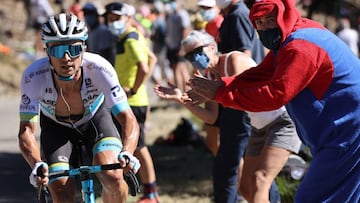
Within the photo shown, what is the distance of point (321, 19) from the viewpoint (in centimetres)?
1662

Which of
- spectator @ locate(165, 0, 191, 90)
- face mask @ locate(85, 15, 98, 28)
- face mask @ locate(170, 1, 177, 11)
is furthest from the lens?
face mask @ locate(170, 1, 177, 11)

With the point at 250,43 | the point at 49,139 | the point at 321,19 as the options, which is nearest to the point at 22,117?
the point at 49,139

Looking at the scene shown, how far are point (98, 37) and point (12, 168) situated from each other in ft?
7.58

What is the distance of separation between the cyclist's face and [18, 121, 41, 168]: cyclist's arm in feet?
1.47

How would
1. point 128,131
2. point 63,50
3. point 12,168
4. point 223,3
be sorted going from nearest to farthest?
point 63,50, point 128,131, point 223,3, point 12,168

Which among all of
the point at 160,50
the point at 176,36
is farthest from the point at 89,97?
the point at 160,50

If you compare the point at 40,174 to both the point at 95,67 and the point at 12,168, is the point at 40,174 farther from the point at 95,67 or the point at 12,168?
the point at 12,168

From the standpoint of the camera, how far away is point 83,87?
6.21 metres

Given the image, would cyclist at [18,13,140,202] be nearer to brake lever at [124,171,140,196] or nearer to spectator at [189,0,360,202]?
brake lever at [124,171,140,196]

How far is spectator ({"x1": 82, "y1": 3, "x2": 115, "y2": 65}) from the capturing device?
9650 mm

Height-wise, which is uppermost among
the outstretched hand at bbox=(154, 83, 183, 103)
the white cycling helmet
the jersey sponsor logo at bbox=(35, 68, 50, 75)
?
the white cycling helmet

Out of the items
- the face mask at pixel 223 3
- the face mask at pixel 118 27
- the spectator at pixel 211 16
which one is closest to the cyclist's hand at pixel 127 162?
the face mask at pixel 223 3

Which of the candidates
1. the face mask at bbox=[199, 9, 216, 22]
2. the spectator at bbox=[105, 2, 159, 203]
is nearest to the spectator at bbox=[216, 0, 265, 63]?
the spectator at bbox=[105, 2, 159, 203]

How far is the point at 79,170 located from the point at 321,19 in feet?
38.5
